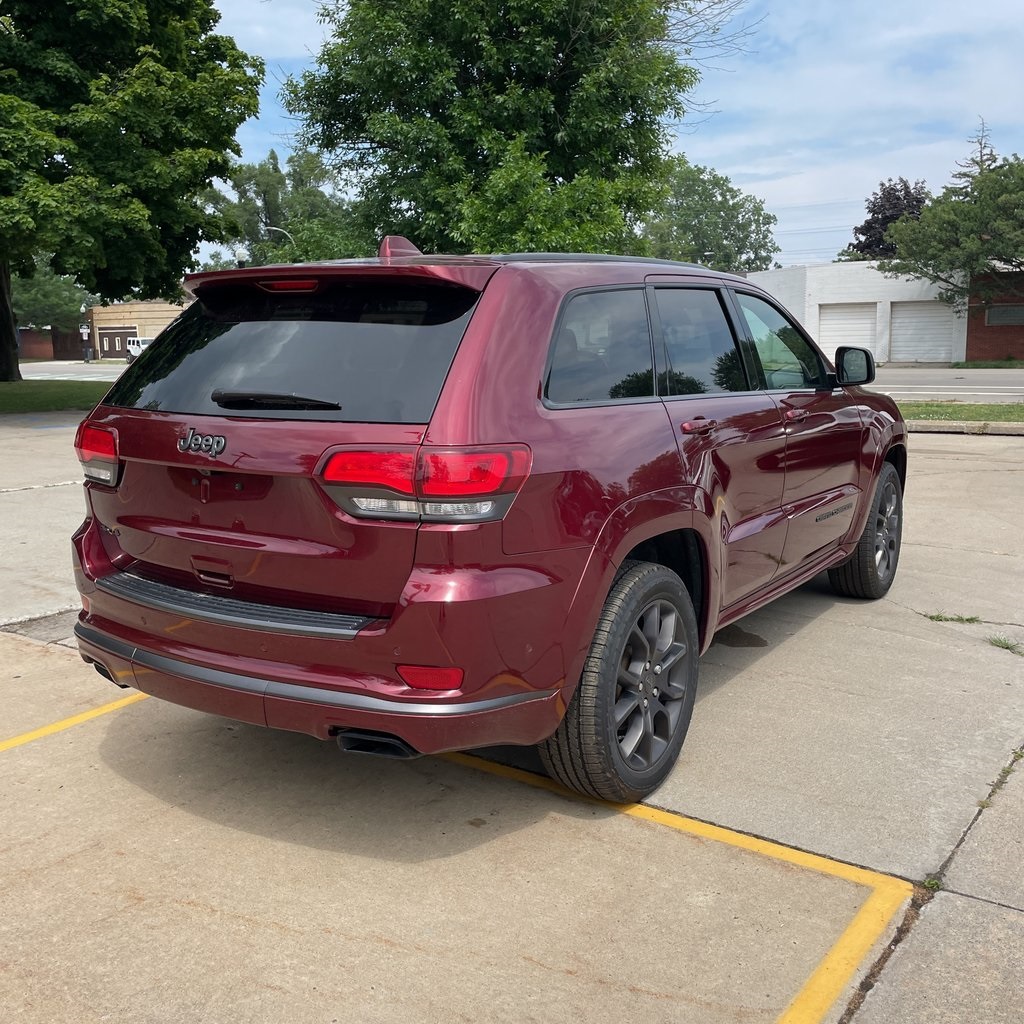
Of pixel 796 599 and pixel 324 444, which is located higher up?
pixel 324 444

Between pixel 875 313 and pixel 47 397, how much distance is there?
Answer: 1485 inches

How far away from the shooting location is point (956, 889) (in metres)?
3.02

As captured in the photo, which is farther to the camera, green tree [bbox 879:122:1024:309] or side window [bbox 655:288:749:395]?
green tree [bbox 879:122:1024:309]

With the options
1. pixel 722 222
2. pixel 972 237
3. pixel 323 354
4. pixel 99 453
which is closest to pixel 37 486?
pixel 99 453

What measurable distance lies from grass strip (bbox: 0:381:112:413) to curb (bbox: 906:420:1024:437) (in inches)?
511

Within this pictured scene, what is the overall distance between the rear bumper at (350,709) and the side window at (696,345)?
139cm

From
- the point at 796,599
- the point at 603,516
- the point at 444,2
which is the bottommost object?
the point at 796,599

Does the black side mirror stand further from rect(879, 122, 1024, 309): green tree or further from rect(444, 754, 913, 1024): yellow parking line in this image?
rect(879, 122, 1024, 309): green tree

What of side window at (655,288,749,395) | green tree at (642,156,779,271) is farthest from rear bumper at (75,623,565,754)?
green tree at (642,156,779,271)

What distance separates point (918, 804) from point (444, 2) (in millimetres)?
18707

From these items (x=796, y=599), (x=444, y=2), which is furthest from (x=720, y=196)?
(x=796, y=599)

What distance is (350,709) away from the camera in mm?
2949

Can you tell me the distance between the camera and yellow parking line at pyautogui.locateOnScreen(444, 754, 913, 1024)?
8.43 ft

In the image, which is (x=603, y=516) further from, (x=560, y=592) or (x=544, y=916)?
(x=544, y=916)
